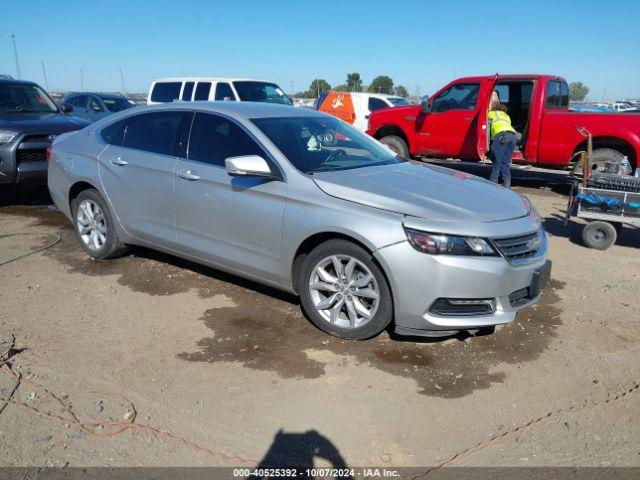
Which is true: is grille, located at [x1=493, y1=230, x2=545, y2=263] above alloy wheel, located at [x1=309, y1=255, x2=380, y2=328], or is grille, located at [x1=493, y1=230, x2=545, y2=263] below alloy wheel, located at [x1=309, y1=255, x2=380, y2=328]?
above

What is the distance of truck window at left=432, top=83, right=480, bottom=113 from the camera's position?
10586mm

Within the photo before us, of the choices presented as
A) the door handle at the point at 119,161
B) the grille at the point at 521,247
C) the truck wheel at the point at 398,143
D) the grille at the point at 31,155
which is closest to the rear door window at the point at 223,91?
the truck wheel at the point at 398,143

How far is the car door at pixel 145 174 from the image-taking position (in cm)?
487

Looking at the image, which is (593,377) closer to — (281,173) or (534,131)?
(281,173)

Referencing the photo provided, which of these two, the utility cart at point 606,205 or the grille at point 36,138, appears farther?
the grille at point 36,138

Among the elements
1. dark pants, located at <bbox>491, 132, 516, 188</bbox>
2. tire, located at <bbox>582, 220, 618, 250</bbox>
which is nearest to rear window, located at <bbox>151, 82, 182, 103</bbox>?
dark pants, located at <bbox>491, 132, 516, 188</bbox>

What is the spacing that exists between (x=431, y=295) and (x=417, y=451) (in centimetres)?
104

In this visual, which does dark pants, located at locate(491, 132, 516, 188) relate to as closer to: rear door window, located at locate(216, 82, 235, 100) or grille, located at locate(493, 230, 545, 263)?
grille, located at locate(493, 230, 545, 263)

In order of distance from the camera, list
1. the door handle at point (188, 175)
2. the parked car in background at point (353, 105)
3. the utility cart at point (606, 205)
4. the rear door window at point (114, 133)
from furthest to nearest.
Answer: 1. the parked car in background at point (353, 105)
2. the utility cart at point (606, 205)
3. the rear door window at point (114, 133)
4. the door handle at point (188, 175)

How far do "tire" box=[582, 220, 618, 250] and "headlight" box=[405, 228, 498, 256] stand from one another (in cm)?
372

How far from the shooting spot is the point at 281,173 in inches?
164

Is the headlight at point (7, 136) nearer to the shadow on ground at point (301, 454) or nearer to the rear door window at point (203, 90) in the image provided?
the rear door window at point (203, 90)

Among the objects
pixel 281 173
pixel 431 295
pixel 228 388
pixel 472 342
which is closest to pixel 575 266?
pixel 472 342

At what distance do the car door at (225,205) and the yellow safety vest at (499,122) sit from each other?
19.1ft
